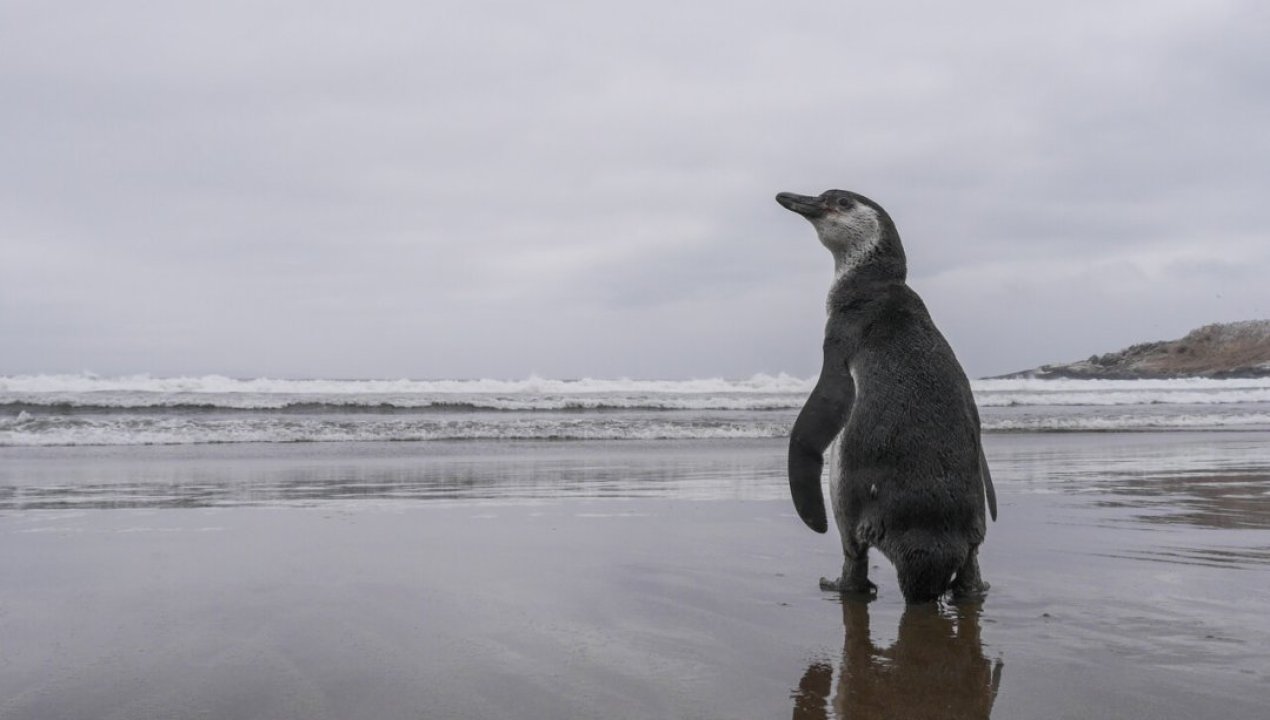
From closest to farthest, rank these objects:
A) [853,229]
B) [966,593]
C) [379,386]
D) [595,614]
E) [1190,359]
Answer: [595,614] < [966,593] < [853,229] < [379,386] < [1190,359]

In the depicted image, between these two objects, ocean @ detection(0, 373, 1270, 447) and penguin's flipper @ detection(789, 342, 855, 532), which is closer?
penguin's flipper @ detection(789, 342, 855, 532)

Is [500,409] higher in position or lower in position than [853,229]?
lower

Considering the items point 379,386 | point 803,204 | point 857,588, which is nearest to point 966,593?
point 857,588

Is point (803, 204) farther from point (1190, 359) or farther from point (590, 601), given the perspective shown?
point (1190, 359)

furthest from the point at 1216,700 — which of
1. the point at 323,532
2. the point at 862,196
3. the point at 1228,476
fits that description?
the point at 1228,476

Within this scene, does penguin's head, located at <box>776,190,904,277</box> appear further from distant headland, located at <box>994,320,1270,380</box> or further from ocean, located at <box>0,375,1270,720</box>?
distant headland, located at <box>994,320,1270,380</box>

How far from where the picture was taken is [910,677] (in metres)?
2.73

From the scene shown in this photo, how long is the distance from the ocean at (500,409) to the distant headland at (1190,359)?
15.8ft

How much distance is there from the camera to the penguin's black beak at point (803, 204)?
176 inches

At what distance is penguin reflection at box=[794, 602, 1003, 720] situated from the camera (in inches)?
96.3

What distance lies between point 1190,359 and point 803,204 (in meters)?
48.4

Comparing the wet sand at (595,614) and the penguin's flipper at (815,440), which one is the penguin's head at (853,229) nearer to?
the penguin's flipper at (815,440)

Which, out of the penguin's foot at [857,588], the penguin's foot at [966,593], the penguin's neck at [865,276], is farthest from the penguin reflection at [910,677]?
the penguin's neck at [865,276]

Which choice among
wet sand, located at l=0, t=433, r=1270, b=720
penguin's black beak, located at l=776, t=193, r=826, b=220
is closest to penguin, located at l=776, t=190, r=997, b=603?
wet sand, located at l=0, t=433, r=1270, b=720
